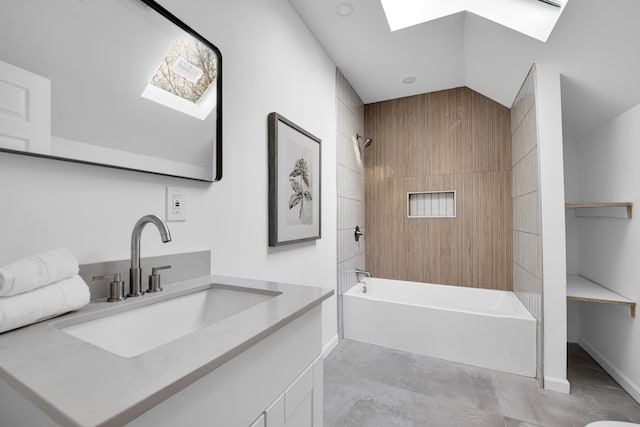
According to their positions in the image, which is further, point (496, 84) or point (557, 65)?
point (496, 84)

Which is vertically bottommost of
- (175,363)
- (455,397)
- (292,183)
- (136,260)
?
(455,397)

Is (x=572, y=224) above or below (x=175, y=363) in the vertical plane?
above

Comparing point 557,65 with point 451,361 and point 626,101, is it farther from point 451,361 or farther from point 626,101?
point 451,361

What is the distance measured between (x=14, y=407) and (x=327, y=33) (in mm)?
2491

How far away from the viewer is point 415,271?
3.24 metres

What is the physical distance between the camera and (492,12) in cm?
190

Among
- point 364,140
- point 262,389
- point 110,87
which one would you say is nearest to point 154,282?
point 262,389

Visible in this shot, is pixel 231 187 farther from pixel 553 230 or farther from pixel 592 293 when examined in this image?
pixel 592 293

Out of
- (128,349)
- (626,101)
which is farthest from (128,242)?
(626,101)

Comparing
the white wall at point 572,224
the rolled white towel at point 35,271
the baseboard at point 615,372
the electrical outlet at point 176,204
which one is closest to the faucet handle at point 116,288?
the rolled white towel at point 35,271

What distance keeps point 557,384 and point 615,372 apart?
0.49m

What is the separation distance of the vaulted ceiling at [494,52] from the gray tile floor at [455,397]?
70.9 inches

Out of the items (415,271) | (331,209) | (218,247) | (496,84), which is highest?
→ (496,84)

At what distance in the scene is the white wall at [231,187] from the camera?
0.78 meters
